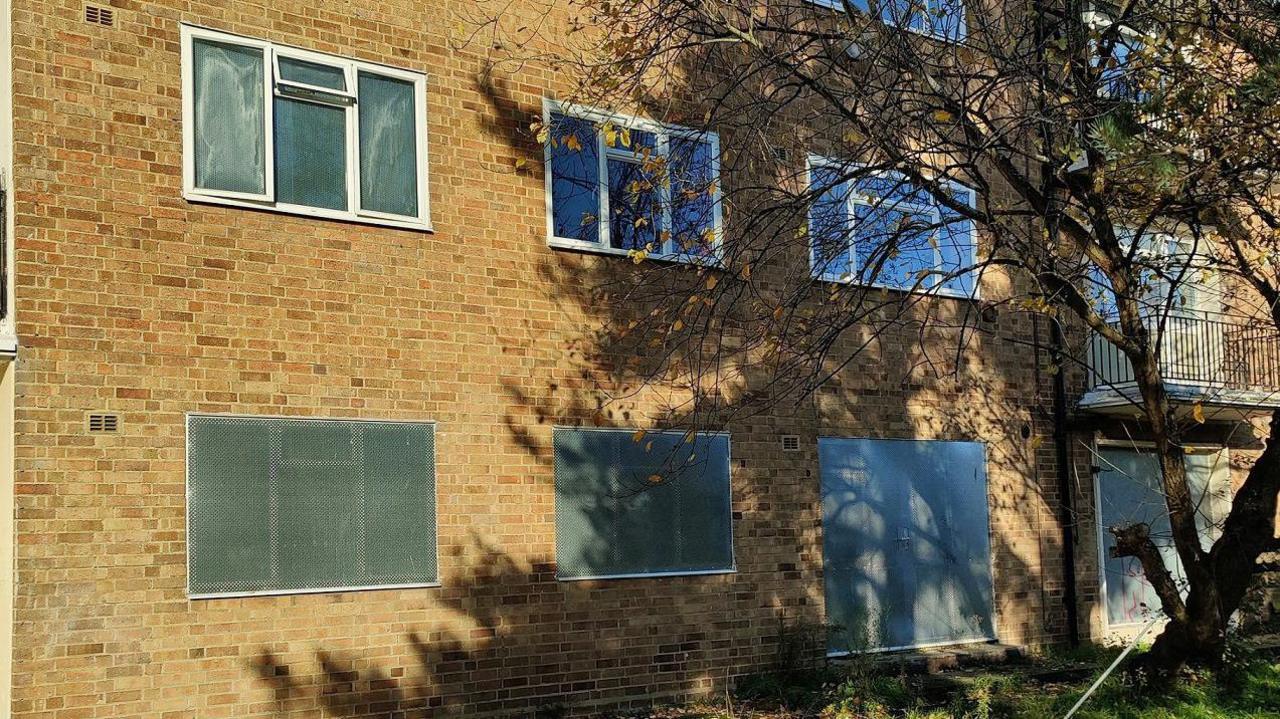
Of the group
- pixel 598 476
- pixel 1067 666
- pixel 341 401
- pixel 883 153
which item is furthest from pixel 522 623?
pixel 1067 666

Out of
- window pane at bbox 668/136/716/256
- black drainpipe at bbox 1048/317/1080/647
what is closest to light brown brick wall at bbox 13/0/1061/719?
window pane at bbox 668/136/716/256

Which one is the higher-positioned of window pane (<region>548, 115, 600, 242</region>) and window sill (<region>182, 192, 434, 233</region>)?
window pane (<region>548, 115, 600, 242</region>)

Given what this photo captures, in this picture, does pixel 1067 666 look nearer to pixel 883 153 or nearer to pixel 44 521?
pixel 883 153

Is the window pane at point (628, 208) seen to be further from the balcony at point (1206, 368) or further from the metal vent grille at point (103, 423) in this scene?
the balcony at point (1206, 368)

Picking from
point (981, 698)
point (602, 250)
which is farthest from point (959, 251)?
point (981, 698)

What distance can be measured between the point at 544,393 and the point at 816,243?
280 cm

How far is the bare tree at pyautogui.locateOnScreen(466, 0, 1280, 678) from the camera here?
9812 mm

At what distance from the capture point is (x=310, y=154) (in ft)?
37.1

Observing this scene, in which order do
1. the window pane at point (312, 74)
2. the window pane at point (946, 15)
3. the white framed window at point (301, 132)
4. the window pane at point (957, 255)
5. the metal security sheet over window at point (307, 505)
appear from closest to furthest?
1. the window pane at point (946, 15)
2. the metal security sheet over window at point (307, 505)
3. the white framed window at point (301, 132)
4. the window pane at point (312, 74)
5. the window pane at point (957, 255)

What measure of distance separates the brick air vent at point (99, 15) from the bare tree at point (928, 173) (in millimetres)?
2961

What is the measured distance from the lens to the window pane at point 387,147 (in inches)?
457

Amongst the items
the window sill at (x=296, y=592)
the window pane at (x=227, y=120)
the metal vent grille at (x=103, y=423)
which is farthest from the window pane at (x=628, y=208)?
the metal vent grille at (x=103, y=423)

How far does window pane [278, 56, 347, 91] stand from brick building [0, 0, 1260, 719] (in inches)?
1.0

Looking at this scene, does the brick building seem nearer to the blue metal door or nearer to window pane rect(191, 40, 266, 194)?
window pane rect(191, 40, 266, 194)
